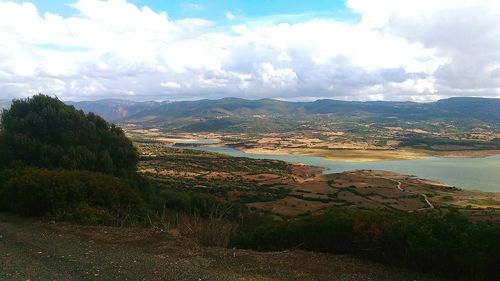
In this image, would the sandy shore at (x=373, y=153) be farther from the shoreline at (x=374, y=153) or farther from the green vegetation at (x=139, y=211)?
the green vegetation at (x=139, y=211)

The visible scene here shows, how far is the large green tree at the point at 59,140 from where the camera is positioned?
3409 centimetres

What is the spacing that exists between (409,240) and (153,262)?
6.92 metres

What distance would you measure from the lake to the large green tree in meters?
63.9

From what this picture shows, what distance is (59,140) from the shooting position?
3766cm

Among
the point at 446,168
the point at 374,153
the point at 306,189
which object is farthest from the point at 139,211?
the point at 374,153

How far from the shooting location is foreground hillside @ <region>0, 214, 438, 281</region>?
429 inches

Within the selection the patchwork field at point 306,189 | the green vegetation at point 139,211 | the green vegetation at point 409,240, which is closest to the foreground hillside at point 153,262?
the green vegetation at point 409,240

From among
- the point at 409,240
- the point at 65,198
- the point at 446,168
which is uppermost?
the point at 409,240

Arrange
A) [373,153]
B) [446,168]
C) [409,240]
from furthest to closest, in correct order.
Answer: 1. [373,153]
2. [446,168]
3. [409,240]

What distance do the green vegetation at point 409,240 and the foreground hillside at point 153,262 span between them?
51 cm

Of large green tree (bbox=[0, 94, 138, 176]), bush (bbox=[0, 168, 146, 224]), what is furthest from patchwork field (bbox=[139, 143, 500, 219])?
bush (bbox=[0, 168, 146, 224])

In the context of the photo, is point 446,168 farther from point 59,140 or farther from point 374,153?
point 59,140

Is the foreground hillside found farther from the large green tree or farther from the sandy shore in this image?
the sandy shore

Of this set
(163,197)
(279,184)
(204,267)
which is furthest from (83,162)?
(279,184)
